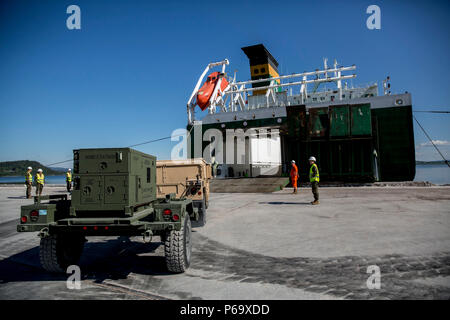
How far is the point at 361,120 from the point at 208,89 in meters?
15.6

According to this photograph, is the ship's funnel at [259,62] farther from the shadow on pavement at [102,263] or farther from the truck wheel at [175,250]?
the truck wheel at [175,250]

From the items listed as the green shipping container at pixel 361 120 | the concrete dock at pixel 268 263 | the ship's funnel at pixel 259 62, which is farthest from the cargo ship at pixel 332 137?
the concrete dock at pixel 268 263

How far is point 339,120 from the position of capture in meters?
20.8

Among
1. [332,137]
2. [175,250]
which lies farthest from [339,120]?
[175,250]

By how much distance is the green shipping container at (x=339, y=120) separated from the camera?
20600mm

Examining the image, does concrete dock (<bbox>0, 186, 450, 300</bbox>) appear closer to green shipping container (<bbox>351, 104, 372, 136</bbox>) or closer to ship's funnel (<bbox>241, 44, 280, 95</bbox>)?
green shipping container (<bbox>351, 104, 372, 136</bbox>)

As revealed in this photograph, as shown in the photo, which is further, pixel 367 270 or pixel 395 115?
pixel 395 115

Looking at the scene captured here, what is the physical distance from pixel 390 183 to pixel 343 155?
3.78m

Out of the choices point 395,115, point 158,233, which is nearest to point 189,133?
point 395,115

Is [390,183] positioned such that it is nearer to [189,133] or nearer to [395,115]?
[395,115]

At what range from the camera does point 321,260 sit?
184 inches

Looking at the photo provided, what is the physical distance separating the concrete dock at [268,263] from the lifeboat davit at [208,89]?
21.8 meters

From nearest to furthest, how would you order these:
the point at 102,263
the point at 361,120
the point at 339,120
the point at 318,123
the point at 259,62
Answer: the point at 102,263 < the point at 361,120 < the point at 339,120 < the point at 318,123 < the point at 259,62

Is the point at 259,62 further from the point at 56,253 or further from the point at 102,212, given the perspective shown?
the point at 56,253
